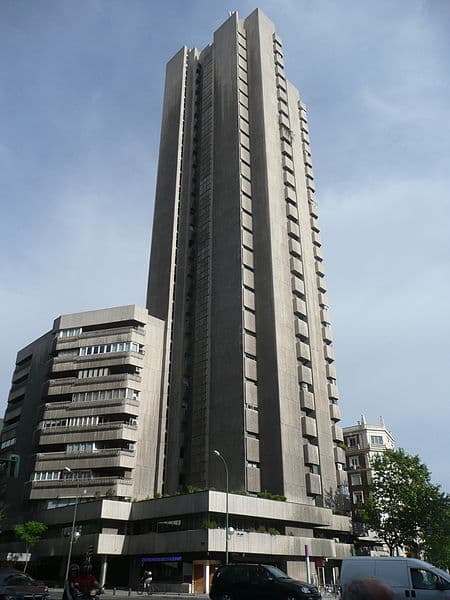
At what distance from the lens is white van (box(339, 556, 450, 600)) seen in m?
18.9

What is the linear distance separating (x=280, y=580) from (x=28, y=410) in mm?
71145

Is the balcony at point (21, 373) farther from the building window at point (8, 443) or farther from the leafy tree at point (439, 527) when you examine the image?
the leafy tree at point (439, 527)

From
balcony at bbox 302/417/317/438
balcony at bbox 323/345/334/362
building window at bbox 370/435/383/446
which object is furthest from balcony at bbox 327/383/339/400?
building window at bbox 370/435/383/446

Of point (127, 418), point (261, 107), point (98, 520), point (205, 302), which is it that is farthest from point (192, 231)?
point (98, 520)

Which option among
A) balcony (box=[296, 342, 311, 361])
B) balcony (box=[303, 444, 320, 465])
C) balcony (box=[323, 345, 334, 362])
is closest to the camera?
balcony (box=[303, 444, 320, 465])

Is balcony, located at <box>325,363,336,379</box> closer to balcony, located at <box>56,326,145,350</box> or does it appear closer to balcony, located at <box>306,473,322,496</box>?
balcony, located at <box>306,473,322,496</box>

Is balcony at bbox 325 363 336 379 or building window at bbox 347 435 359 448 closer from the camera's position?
balcony at bbox 325 363 336 379

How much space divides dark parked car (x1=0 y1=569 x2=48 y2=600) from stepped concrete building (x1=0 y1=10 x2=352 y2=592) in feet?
97.5

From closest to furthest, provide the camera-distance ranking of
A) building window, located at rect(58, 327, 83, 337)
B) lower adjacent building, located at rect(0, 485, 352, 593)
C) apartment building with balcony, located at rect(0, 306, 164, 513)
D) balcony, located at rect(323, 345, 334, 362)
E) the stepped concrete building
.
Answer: lower adjacent building, located at rect(0, 485, 352, 593), the stepped concrete building, apartment building with balcony, located at rect(0, 306, 164, 513), building window, located at rect(58, 327, 83, 337), balcony, located at rect(323, 345, 334, 362)

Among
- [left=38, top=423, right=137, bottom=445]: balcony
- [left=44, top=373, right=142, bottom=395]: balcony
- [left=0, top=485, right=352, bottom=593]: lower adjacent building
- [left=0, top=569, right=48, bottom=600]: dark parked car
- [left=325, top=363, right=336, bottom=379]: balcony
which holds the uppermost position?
[left=325, top=363, right=336, bottom=379]: balcony

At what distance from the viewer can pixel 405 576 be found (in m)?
19.5

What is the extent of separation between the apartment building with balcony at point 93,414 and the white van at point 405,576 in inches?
1983

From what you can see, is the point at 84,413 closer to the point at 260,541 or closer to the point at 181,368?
the point at 181,368

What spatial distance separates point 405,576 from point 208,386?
175 ft
